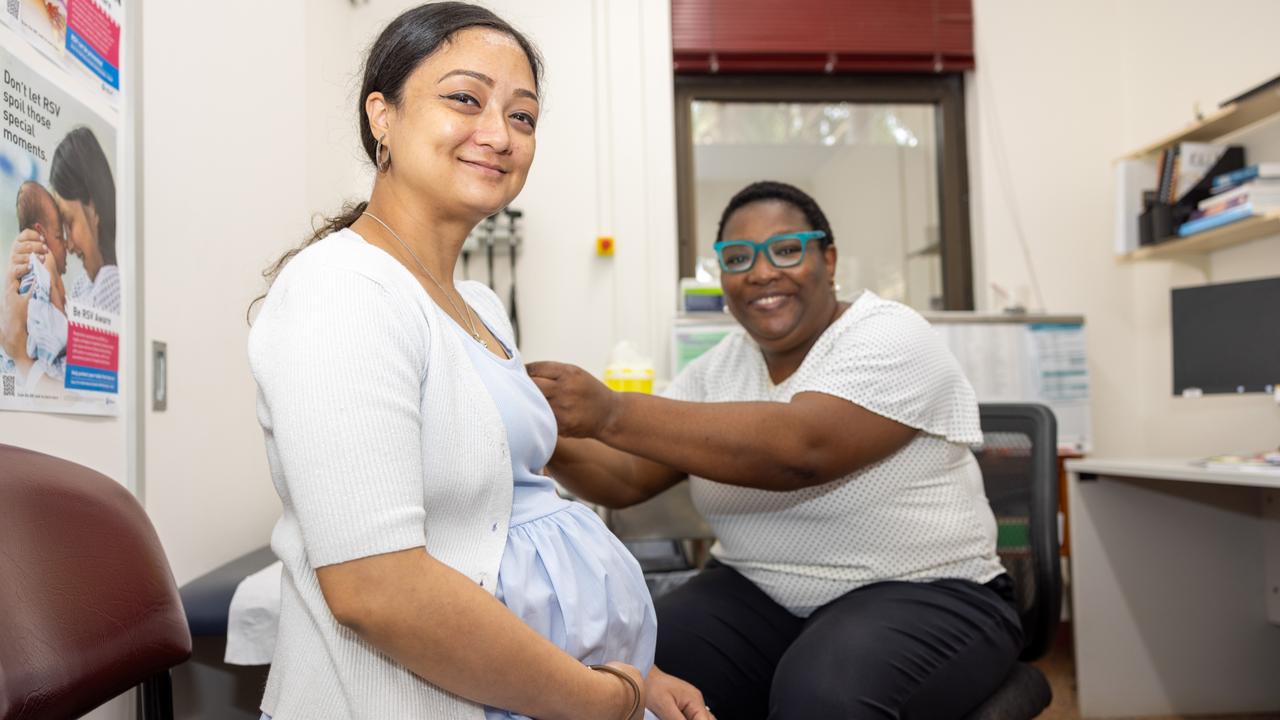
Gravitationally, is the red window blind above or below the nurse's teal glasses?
above

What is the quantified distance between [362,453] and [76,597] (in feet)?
1.43

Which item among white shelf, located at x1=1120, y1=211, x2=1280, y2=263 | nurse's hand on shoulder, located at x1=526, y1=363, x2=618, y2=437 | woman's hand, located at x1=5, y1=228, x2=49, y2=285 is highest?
white shelf, located at x1=1120, y1=211, x2=1280, y2=263

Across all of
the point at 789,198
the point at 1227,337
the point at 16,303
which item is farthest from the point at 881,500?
the point at 1227,337

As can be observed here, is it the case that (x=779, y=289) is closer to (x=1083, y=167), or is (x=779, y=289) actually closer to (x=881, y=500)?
(x=881, y=500)

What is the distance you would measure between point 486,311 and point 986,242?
2.96 metres

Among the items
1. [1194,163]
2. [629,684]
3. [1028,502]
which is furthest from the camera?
[1194,163]

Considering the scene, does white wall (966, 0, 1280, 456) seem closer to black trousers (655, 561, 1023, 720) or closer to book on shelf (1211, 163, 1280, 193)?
book on shelf (1211, 163, 1280, 193)

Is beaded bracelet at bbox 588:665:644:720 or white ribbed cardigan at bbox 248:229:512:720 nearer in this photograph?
white ribbed cardigan at bbox 248:229:512:720

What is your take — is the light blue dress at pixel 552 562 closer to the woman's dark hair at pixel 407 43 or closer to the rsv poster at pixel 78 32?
the woman's dark hair at pixel 407 43

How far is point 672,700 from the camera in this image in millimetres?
1066

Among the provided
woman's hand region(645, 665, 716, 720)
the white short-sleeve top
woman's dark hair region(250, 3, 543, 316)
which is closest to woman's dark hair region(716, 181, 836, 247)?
the white short-sleeve top

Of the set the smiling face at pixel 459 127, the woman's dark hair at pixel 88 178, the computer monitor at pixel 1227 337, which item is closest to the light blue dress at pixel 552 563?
the smiling face at pixel 459 127

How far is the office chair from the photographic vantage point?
1.61 m

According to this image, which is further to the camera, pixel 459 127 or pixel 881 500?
pixel 881 500
